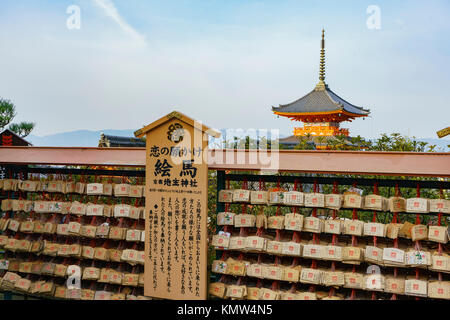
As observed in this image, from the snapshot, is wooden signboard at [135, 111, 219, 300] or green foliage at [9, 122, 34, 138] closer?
→ wooden signboard at [135, 111, 219, 300]

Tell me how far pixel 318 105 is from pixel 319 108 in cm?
56

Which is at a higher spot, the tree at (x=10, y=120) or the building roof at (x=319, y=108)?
the building roof at (x=319, y=108)

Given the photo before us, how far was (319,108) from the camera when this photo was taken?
986 inches

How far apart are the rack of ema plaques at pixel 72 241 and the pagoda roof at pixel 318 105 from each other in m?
19.8

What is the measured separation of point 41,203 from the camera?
6020 millimetres

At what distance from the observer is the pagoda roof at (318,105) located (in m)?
24.7

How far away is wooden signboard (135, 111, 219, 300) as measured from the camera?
5.02 m

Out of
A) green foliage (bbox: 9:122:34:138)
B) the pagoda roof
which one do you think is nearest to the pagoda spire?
the pagoda roof

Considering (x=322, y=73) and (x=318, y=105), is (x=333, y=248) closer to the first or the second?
(x=318, y=105)

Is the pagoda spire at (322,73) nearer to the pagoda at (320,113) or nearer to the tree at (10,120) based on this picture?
the pagoda at (320,113)

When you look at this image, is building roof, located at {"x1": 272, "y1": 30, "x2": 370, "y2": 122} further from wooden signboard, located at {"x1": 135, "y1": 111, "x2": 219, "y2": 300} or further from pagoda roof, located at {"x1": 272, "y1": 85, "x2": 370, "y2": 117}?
wooden signboard, located at {"x1": 135, "y1": 111, "x2": 219, "y2": 300}

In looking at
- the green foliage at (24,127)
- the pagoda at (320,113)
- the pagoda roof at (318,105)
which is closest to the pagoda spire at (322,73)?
the pagoda at (320,113)


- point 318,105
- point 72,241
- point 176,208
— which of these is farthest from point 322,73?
point 176,208

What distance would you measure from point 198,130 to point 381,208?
2.25 meters
